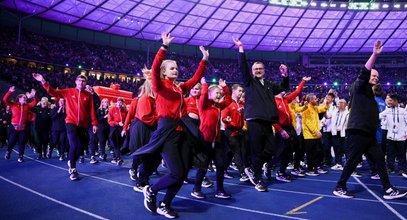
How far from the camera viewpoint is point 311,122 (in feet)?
23.8

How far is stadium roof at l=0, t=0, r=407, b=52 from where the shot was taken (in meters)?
29.0

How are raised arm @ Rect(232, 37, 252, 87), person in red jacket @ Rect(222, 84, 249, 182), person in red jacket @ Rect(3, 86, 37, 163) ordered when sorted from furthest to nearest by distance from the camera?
person in red jacket @ Rect(3, 86, 37, 163) → person in red jacket @ Rect(222, 84, 249, 182) → raised arm @ Rect(232, 37, 252, 87)

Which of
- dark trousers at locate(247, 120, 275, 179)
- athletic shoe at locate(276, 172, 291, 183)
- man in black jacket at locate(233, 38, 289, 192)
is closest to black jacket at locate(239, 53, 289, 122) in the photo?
man in black jacket at locate(233, 38, 289, 192)

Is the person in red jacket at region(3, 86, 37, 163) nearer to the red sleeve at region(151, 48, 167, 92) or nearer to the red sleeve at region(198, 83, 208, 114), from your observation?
the red sleeve at region(198, 83, 208, 114)

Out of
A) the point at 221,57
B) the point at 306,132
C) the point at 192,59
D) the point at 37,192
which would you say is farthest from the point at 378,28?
the point at 37,192

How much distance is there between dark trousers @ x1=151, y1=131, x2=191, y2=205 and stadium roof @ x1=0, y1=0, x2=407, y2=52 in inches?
1048

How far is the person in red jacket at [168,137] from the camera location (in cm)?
365

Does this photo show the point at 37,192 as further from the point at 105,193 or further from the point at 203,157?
the point at 203,157

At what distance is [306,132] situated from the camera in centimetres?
737

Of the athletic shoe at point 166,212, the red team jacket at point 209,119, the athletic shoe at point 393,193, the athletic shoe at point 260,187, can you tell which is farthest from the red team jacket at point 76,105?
the athletic shoe at point 393,193

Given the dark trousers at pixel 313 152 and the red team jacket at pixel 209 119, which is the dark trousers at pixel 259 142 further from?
the dark trousers at pixel 313 152

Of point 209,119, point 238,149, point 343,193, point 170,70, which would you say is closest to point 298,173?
point 238,149

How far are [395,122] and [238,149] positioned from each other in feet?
12.5

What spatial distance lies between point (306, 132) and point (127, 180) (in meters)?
4.22
